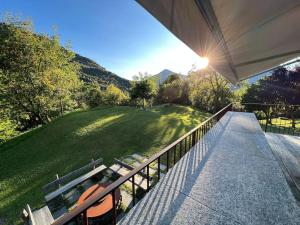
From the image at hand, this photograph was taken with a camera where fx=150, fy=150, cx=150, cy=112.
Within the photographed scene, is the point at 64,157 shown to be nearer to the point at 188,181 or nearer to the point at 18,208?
the point at 18,208

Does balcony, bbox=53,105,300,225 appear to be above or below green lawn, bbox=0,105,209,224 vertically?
above

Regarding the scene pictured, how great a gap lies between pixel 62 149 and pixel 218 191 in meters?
6.88

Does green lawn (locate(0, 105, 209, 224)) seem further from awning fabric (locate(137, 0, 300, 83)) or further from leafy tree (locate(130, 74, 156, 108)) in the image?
leafy tree (locate(130, 74, 156, 108))

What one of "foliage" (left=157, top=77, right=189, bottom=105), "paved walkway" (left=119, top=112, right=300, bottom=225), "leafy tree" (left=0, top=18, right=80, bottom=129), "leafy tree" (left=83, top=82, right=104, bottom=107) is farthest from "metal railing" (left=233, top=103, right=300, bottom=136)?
"leafy tree" (left=83, top=82, right=104, bottom=107)

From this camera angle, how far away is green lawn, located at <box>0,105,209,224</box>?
4.38 meters

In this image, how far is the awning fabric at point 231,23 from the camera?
979mm

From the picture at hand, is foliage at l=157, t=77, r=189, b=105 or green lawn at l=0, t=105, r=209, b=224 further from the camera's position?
foliage at l=157, t=77, r=189, b=105

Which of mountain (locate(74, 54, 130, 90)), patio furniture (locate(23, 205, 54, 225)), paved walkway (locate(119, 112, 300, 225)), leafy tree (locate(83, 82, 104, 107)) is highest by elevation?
mountain (locate(74, 54, 130, 90))

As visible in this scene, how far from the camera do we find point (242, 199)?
186 centimetres

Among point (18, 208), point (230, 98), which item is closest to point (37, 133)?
point (18, 208)

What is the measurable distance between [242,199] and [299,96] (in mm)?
12219

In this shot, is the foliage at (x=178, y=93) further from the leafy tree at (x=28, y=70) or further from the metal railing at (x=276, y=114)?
the leafy tree at (x=28, y=70)

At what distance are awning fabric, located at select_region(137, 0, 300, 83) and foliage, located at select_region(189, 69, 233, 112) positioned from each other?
509 inches

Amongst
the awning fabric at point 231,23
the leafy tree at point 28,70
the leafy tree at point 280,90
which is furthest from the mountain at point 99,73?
the awning fabric at point 231,23
